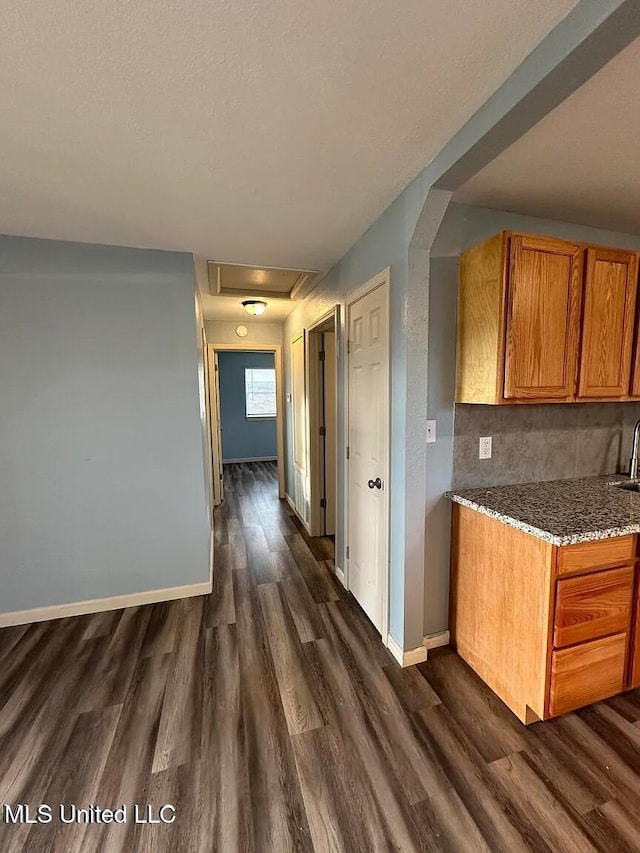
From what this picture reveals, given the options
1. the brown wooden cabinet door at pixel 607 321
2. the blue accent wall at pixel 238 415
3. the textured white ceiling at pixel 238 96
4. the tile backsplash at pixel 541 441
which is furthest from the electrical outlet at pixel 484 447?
the blue accent wall at pixel 238 415

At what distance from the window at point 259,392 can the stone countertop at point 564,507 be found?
6.16 meters

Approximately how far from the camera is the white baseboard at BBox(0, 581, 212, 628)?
2.33m

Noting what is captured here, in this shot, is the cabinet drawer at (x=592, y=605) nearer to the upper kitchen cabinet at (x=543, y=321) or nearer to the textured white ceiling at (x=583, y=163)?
the upper kitchen cabinet at (x=543, y=321)

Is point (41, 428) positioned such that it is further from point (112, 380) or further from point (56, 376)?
point (112, 380)

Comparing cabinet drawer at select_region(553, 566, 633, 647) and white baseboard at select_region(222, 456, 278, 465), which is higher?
cabinet drawer at select_region(553, 566, 633, 647)

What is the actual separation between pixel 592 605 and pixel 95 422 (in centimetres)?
289

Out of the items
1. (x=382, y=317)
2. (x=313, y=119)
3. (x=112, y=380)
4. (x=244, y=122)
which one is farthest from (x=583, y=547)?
(x=112, y=380)

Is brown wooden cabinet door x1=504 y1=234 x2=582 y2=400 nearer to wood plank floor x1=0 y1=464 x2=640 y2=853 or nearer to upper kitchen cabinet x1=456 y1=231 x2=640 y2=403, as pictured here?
upper kitchen cabinet x1=456 y1=231 x2=640 y2=403

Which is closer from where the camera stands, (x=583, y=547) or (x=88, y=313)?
(x=583, y=547)

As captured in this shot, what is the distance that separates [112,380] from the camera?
2.39m

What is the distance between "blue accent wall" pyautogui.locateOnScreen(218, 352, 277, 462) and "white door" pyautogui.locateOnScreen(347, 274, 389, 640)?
534 cm

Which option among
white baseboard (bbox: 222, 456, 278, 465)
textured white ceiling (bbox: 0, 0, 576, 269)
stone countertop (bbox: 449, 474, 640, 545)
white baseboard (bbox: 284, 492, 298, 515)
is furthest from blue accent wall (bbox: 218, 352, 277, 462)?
stone countertop (bbox: 449, 474, 640, 545)

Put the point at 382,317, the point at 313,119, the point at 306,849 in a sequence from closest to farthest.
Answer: the point at 306,849
the point at 313,119
the point at 382,317

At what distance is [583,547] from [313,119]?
1.91 m
